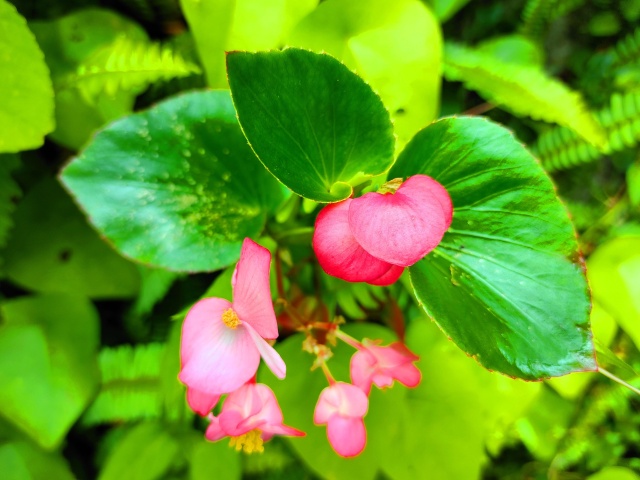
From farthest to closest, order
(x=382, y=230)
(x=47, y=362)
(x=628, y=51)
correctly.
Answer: (x=628, y=51), (x=47, y=362), (x=382, y=230)

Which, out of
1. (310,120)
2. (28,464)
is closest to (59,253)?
(28,464)

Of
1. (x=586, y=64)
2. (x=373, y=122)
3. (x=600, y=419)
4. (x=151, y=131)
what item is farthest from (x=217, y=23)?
(x=600, y=419)

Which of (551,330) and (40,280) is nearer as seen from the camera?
(551,330)

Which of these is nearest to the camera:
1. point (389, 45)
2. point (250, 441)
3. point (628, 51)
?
point (250, 441)

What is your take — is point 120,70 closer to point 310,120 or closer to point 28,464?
point 310,120

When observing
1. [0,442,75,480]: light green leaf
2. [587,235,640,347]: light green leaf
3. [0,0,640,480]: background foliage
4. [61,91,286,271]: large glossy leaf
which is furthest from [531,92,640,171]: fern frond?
[0,442,75,480]: light green leaf

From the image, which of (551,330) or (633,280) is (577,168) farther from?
(551,330)

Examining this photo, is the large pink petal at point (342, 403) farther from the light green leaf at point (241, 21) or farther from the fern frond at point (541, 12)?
the fern frond at point (541, 12)
